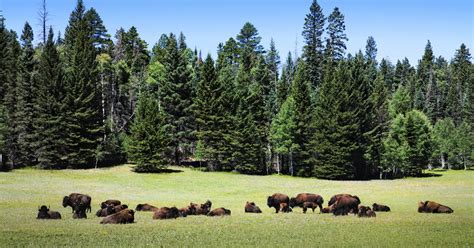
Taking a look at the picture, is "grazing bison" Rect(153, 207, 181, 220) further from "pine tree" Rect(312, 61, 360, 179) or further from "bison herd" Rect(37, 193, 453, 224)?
"pine tree" Rect(312, 61, 360, 179)

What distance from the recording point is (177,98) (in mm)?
79188

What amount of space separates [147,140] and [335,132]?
28808mm

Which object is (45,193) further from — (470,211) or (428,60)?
(428,60)

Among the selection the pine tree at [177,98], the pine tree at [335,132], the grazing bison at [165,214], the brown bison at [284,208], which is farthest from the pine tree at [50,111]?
the grazing bison at [165,214]

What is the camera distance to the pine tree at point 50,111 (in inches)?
2712

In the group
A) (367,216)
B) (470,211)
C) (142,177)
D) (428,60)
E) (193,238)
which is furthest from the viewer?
(428,60)

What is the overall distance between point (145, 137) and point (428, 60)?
354ft

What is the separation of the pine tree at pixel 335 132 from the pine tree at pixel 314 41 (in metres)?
26.5

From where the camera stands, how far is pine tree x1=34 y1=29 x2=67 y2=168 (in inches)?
2712

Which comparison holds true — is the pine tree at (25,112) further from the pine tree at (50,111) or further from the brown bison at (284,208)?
the brown bison at (284,208)

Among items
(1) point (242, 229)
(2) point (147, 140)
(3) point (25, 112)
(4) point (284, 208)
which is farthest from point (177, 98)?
(1) point (242, 229)

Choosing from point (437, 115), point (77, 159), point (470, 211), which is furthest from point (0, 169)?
point (437, 115)

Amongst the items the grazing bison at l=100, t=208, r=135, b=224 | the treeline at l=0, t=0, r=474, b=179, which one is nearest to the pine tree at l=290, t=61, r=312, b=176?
the treeline at l=0, t=0, r=474, b=179

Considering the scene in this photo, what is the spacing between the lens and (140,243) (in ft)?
58.3
